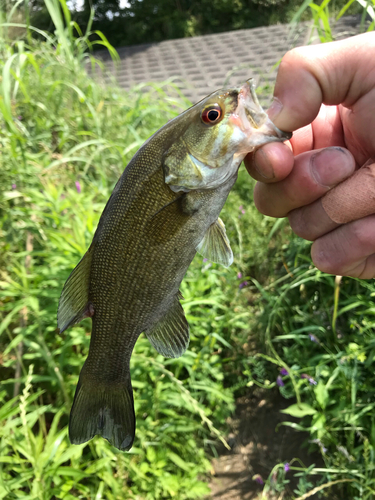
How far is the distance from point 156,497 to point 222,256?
5.39 feet

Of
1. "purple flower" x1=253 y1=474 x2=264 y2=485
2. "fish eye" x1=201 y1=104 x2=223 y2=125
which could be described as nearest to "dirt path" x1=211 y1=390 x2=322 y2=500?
"purple flower" x1=253 y1=474 x2=264 y2=485

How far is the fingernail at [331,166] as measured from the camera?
54.1 inches

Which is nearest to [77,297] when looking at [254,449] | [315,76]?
[315,76]

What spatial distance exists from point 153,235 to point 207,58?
955cm

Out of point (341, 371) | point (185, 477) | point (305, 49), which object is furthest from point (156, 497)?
point (305, 49)

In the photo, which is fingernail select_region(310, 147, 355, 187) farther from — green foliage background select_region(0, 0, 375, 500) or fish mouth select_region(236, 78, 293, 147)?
green foliage background select_region(0, 0, 375, 500)

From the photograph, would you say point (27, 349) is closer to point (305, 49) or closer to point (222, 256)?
point (222, 256)

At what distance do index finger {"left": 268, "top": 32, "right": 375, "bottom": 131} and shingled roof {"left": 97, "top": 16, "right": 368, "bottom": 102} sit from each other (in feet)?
20.8

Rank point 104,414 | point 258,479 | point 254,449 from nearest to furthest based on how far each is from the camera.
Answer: point 104,414 → point 258,479 → point 254,449

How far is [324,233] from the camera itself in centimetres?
155

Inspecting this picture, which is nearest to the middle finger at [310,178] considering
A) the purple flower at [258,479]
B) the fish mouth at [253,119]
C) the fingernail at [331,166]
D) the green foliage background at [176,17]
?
the fingernail at [331,166]

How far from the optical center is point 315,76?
1318 mm

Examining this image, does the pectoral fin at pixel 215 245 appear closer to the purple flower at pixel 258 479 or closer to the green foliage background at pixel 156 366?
the green foliage background at pixel 156 366

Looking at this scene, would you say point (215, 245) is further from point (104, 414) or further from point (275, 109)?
point (104, 414)
